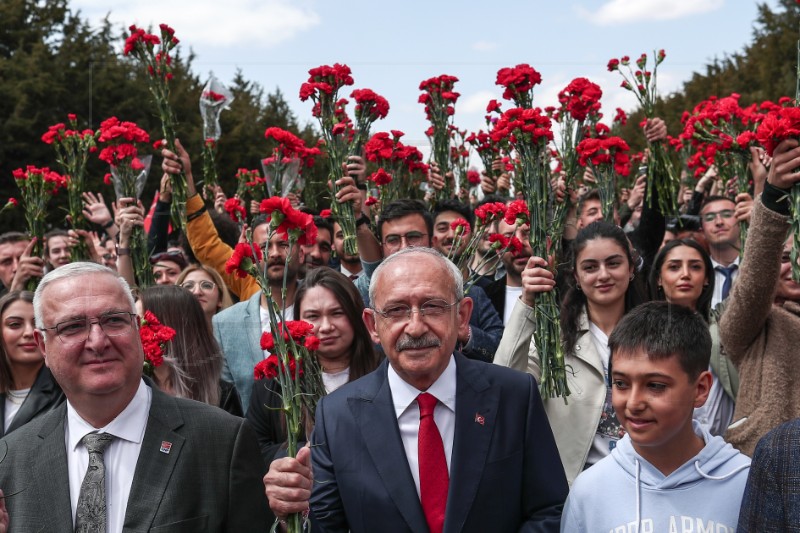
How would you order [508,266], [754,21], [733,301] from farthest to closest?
[754,21] < [508,266] < [733,301]

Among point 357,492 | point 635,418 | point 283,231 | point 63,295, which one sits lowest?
point 357,492

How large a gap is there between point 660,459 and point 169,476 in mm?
1617

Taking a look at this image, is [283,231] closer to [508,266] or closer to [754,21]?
[508,266]

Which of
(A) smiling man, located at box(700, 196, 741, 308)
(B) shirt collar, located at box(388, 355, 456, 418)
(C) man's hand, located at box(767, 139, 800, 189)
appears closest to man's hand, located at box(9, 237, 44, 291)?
(B) shirt collar, located at box(388, 355, 456, 418)

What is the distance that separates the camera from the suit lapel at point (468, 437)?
300cm

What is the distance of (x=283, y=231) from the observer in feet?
10.4

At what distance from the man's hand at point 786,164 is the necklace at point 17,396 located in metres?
4.11

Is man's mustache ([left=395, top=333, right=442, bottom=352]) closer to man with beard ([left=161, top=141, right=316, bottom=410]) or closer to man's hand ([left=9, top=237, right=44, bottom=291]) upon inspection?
man with beard ([left=161, top=141, right=316, bottom=410])

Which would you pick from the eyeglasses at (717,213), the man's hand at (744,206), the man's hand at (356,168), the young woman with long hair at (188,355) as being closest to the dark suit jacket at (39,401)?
the young woman with long hair at (188,355)

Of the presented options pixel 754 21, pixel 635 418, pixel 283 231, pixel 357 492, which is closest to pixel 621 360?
pixel 635 418

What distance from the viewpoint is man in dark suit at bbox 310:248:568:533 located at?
3042 millimetres

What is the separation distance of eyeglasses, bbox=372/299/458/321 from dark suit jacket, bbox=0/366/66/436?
2.59 metres

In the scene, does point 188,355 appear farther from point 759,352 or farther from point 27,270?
point 759,352

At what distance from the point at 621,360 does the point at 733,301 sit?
1101 mm
